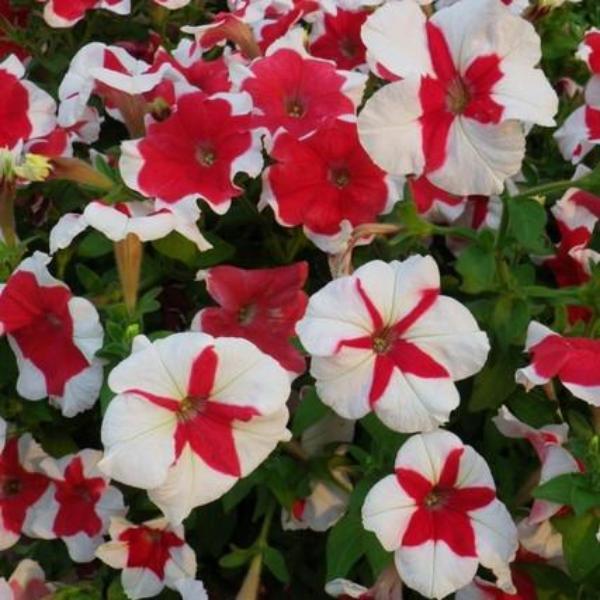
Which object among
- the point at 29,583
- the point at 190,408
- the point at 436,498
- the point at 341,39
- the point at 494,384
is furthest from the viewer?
the point at 341,39

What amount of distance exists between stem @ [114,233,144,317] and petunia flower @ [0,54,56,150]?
31 cm

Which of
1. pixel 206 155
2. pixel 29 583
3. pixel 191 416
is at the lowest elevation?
pixel 29 583

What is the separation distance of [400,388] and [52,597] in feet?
2.00

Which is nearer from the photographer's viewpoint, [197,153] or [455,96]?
→ [455,96]

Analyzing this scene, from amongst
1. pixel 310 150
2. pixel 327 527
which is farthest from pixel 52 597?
pixel 310 150

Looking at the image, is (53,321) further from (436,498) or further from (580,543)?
(580,543)

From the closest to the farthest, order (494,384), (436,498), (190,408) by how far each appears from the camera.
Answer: (190,408)
(436,498)
(494,384)

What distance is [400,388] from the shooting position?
1.20 meters

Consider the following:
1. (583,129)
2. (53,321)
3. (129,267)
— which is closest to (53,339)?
(53,321)

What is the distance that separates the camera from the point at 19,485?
1524 millimetres

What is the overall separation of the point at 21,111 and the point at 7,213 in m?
0.22

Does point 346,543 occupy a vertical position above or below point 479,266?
below

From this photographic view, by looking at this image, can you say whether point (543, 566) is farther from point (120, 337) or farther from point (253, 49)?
point (253, 49)

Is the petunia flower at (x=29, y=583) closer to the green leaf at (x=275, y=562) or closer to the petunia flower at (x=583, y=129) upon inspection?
the green leaf at (x=275, y=562)
